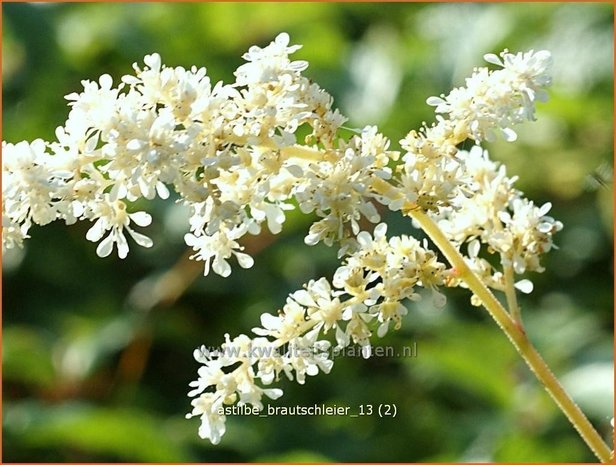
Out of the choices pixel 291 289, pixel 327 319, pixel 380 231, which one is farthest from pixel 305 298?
pixel 291 289

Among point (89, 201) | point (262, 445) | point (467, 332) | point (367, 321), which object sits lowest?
point (367, 321)

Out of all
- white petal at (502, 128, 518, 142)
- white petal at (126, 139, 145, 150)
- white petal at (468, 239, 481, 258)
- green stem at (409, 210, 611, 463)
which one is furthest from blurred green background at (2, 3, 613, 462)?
white petal at (126, 139, 145, 150)

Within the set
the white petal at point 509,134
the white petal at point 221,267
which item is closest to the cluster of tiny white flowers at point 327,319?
the white petal at point 221,267

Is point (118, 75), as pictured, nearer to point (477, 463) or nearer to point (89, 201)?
point (477, 463)

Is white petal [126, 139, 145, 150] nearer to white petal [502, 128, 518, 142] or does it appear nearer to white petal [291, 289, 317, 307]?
white petal [291, 289, 317, 307]

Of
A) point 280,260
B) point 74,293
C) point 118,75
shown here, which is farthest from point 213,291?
point 118,75

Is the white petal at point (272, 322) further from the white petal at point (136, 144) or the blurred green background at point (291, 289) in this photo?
the blurred green background at point (291, 289)
